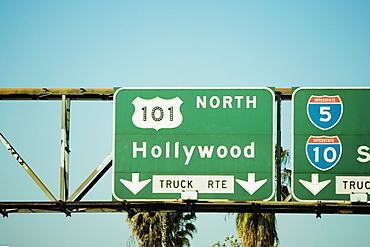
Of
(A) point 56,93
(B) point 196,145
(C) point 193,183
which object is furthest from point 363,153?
(A) point 56,93

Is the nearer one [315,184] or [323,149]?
[315,184]

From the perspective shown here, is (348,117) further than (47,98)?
No

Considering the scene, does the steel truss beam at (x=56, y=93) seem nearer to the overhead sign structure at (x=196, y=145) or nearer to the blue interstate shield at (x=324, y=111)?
the overhead sign structure at (x=196, y=145)

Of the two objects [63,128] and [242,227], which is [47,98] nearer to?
[63,128]

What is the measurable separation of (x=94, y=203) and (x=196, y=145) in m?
2.73

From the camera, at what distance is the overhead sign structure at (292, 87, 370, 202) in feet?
71.3

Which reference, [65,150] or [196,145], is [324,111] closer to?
[196,145]

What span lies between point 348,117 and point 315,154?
111 centimetres

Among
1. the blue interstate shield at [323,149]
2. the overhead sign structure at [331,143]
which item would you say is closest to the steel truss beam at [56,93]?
the overhead sign structure at [331,143]

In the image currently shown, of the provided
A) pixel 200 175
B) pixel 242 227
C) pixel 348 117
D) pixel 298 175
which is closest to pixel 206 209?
pixel 200 175

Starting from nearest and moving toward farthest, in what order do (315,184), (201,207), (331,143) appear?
(315,184) < (331,143) < (201,207)

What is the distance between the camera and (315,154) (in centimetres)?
2183

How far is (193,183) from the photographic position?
2194 centimetres

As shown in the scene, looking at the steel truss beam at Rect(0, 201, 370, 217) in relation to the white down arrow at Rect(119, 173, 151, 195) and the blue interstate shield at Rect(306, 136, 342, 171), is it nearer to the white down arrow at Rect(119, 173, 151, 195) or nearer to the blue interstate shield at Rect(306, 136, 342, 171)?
the white down arrow at Rect(119, 173, 151, 195)
